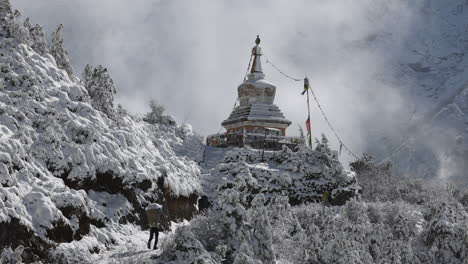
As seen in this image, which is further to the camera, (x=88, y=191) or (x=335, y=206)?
(x=335, y=206)

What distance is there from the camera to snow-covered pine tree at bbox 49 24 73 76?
3194 cm

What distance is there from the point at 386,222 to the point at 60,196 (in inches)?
758

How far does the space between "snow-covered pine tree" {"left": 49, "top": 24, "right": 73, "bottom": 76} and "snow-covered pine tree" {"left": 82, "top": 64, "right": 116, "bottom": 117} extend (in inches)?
40.2

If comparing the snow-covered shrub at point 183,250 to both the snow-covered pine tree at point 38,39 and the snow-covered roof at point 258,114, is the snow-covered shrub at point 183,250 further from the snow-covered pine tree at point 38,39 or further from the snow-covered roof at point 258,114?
the snow-covered roof at point 258,114

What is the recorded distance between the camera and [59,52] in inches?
1273

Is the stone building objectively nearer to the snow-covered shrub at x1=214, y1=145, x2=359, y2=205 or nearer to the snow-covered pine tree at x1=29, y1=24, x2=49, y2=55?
the snow-covered shrub at x1=214, y1=145, x2=359, y2=205

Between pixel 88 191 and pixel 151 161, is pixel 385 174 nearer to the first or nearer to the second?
pixel 151 161

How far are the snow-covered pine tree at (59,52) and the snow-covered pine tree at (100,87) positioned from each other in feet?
3.35

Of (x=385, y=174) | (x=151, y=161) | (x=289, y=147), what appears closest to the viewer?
(x=151, y=161)

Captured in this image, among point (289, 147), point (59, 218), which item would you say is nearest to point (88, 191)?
point (59, 218)

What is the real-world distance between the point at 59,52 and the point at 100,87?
3.60m

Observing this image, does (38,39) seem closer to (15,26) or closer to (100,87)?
(15,26)

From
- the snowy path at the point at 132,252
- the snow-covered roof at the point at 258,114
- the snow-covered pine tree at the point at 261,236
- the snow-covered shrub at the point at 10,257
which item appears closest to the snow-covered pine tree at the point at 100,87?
the snowy path at the point at 132,252

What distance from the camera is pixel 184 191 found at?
2797 centimetres
